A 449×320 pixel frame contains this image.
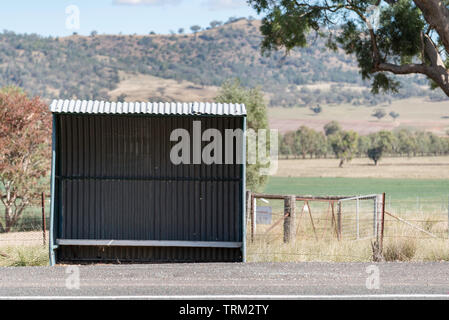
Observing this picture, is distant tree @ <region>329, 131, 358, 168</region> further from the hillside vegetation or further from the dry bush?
the dry bush

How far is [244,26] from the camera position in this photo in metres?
188

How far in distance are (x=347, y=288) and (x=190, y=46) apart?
16369 centimetres

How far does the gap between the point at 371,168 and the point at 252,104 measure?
52.2 meters

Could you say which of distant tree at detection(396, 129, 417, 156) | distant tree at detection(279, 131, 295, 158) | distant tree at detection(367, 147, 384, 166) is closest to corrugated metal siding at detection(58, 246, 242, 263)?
distant tree at detection(367, 147, 384, 166)

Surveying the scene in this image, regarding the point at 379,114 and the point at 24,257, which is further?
the point at 379,114

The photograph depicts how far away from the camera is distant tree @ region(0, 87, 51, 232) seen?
22984mm

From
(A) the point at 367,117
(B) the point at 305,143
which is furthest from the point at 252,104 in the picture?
(A) the point at 367,117

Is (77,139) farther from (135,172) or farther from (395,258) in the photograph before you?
(395,258)

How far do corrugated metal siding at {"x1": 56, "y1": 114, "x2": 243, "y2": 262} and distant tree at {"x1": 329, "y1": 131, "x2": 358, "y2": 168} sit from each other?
75423 mm

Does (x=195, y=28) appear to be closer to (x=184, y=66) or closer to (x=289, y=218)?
(x=184, y=66)

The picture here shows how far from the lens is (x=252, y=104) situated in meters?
31.3

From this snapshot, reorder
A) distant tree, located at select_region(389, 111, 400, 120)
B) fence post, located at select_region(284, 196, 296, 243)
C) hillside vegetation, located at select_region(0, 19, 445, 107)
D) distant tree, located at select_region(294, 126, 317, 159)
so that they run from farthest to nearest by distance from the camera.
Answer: hillside vegetation, located at select_region(0, 19, 445, 107), distant tree, located at select_region(389, 111, 400, 120), distant tree, located at select_region(294, 126, 317, 159), fence post, located at select_region(284, 196, 296, 243)

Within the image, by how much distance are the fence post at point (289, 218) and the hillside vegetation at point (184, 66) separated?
4532 inches

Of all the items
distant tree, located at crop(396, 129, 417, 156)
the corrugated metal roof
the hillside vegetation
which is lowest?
distant tree, located at crop(396, 129, 417, 156)
